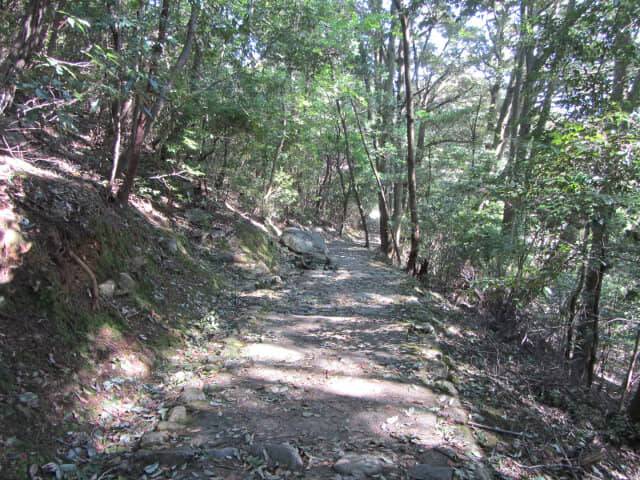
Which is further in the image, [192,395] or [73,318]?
[192,395]

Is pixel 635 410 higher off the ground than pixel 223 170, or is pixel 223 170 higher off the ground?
pixel 223 170

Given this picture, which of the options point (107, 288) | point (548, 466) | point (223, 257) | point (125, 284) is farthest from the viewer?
point (223, 257)

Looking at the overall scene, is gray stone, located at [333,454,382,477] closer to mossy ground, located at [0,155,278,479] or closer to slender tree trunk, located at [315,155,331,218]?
mossy ground, located at [0,155,278,479]

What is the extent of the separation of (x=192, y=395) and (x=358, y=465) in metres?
1.88

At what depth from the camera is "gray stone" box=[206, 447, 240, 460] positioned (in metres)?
2.82

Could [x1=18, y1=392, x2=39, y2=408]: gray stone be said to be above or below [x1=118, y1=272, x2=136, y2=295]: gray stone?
below

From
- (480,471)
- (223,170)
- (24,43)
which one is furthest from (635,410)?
(223,170)

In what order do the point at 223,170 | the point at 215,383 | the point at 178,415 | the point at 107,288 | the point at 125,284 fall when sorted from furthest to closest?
the point at 223,170 < the point at 125,284 < the point at 107,288 < the point at 215,383 < the point at 178,415

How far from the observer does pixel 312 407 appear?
3703 mm

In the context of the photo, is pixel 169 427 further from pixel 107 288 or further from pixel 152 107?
pixel 152 107

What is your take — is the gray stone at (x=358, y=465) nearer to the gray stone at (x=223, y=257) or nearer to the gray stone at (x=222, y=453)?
the gray stone at (x=222, y=453)

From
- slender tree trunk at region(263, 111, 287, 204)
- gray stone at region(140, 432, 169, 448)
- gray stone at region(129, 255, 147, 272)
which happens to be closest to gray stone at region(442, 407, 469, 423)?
gray stone at region(140, 432, 169, 448)

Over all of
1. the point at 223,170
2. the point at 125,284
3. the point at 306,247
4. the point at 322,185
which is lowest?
the point at 125,284

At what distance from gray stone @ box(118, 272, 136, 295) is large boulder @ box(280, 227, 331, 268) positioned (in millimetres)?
7048
